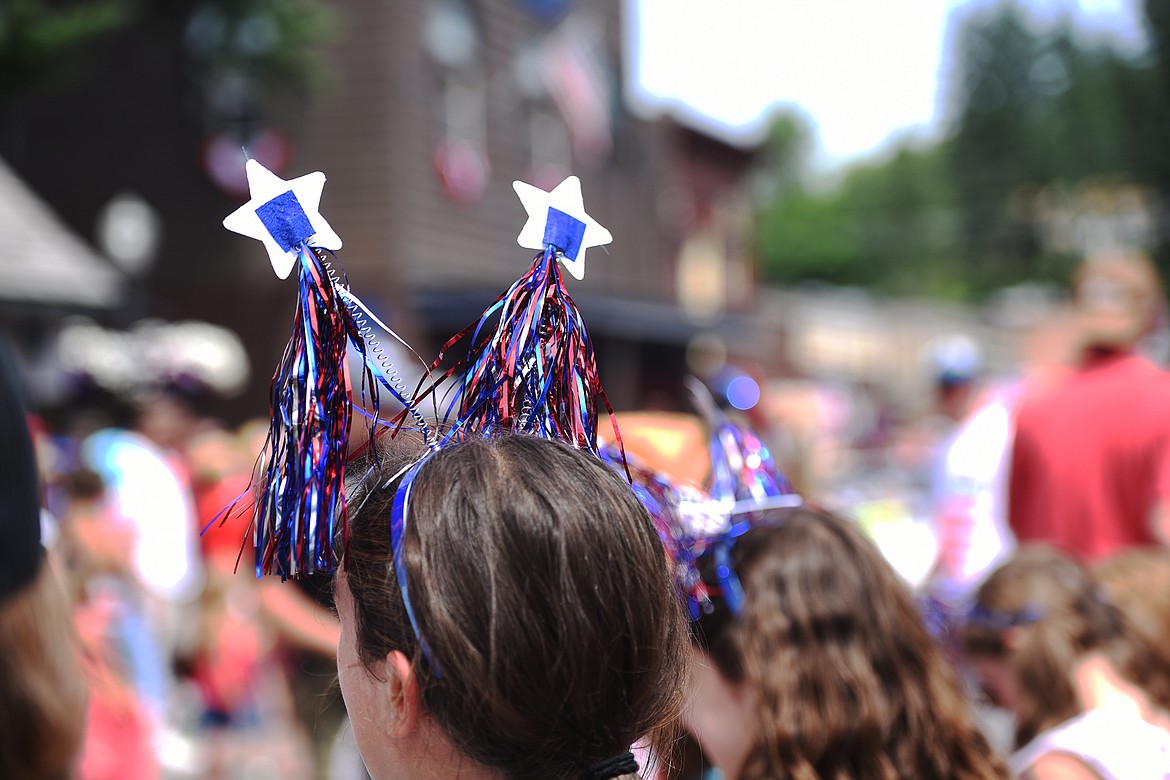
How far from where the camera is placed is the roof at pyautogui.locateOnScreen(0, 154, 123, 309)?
8977 millimetres

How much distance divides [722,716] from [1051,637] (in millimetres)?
947

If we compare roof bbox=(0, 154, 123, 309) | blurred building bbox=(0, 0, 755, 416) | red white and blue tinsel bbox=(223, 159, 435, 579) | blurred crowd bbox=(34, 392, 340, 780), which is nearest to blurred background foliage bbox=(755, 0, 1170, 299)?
blurred building bbox=(0, 0, 755, 416)

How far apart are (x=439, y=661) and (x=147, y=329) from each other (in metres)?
10.6

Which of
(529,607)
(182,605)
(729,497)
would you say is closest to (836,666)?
(729,497)

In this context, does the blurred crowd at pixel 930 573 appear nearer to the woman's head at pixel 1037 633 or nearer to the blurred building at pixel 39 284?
the woman's head at pixel 1037 633

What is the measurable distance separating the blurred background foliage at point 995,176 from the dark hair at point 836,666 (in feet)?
49.3

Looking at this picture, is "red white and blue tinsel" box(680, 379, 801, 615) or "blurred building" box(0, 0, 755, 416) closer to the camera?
"red white and blue tinsel" box(680, 379, 801, 615)

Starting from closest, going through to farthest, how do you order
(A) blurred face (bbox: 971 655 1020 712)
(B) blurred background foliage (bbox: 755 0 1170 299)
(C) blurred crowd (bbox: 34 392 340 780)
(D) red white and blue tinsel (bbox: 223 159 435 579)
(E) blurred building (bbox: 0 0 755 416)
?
1. (D) red white and blue tinsel (bbox: 223 159 435 579)
2. (A) blurred face (bbox: 971 655 1020 712)
3. (C) blurred crowd (bbox: 34 392 340 780)
4. (E) blurred building (bbox: 0 0 755 416)
5. (B) blurred background foliage (bbox: 755 0 1170 299)

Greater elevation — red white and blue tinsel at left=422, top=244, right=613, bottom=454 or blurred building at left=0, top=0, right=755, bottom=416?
blurred building at left=0, top=0, right=755, bottom=416

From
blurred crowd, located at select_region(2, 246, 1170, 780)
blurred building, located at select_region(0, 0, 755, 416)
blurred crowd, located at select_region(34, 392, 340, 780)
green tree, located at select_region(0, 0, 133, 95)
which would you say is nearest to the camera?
blurred crowd, located at select_region(2, 246, 1170, 780)

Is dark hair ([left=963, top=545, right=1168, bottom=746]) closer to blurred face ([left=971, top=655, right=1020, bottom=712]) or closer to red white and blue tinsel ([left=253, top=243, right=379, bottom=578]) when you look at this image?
blurred face ([left=971, top=655, right=1020, bottom=712])

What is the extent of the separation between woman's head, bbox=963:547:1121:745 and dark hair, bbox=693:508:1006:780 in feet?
1.90

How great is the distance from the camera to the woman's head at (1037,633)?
106 inches

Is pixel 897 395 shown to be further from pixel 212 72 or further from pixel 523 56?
pixel 212 72
